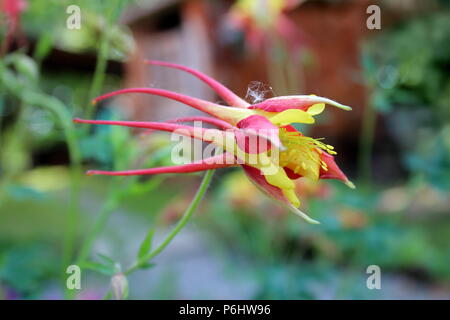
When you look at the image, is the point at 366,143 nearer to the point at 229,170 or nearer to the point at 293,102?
the point at 293,102

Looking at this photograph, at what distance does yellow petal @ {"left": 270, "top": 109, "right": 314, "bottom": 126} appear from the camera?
418 millimetres

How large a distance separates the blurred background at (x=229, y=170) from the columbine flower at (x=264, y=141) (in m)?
0.04

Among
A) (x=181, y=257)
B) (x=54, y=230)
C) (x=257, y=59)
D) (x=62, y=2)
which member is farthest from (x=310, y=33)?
(x=62, y=2)

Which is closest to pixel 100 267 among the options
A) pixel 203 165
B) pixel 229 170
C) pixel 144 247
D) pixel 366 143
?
pixel 144 247

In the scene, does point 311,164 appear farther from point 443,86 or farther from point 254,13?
point 443,86

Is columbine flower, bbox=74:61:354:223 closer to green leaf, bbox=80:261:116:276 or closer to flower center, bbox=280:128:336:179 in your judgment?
flower center, bbox=280:128:336:179

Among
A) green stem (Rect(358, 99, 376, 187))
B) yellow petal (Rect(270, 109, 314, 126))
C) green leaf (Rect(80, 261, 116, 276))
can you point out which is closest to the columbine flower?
yellow petal (Rect(270, 109, 314, 126))

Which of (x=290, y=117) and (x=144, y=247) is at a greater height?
(x=290, y=117)

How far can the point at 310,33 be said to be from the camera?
3.63 m

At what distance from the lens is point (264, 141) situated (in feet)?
1.32

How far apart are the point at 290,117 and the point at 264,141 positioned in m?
0.04

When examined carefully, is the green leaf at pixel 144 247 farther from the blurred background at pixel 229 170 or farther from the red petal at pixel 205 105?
the red petal at pixel 205 105
